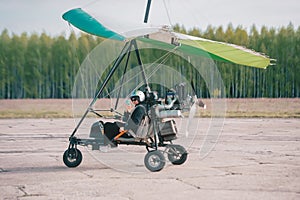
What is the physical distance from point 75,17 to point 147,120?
2396mm

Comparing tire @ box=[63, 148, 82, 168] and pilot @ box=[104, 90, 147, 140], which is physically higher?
pilot @ box=[104, 90, 147, 140]

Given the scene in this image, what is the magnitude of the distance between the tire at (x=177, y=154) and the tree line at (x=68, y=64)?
52.4 meters

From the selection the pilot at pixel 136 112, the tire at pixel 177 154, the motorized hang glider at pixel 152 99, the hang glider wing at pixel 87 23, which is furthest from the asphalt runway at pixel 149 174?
the hang glider wing at pixel 87 23

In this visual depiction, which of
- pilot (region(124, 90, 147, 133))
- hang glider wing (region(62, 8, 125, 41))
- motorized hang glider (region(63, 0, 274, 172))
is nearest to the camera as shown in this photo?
hang glider wing (region(62, 8, 125, 41))

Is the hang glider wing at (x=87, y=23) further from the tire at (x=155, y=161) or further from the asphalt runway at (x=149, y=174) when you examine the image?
the asphalt runway at (x=149, y=174)

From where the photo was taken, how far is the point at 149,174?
11.0 m

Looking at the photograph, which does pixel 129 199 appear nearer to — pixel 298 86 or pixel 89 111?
pixel 89 111

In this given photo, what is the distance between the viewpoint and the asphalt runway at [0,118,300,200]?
9.04m

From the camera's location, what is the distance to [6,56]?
73125 millimetres

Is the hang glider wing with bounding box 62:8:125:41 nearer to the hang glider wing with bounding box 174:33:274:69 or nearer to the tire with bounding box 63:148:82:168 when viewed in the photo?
the hang glider wing with bounding box 174:33:274:69

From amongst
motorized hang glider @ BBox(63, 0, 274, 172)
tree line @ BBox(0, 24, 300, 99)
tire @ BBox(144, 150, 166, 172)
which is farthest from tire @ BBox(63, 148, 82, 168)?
tree line @ BBox(0, 24, 300, 99)

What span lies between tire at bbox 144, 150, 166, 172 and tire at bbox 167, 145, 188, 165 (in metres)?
0.90

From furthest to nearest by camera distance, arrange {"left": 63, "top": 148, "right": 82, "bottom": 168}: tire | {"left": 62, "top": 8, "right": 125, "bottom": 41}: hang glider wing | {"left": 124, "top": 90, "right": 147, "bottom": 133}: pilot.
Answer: {"left": 63, "top": 148, "right": 82, "bottom": 168}: tire
{"left": 124, "top": 90, "right": 147, "bottom": 133}: pilot
{"left": 62, "top": 8, "right": 125, "bottom": 41}: hang glider wing

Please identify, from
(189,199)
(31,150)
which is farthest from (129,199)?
(31,150)
